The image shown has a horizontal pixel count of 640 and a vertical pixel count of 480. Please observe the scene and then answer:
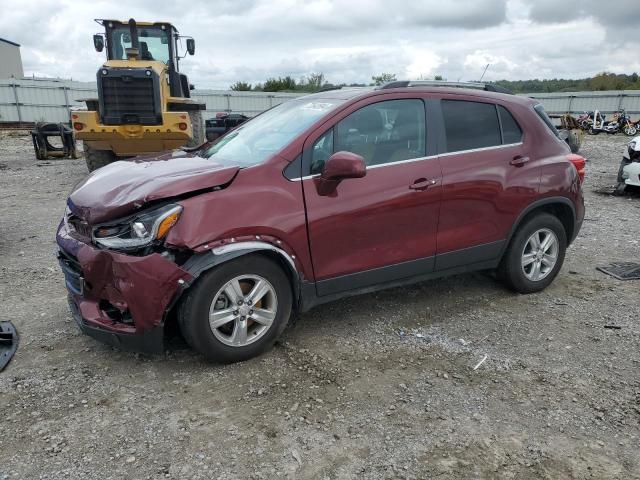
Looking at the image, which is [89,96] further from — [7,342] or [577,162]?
[577,162]

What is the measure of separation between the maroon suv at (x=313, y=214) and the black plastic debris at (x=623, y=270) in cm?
96

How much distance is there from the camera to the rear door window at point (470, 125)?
4.05m

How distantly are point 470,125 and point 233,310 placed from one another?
7.99 feet

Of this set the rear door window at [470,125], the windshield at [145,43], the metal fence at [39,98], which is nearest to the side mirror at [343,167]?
the rear door window at [470,125]

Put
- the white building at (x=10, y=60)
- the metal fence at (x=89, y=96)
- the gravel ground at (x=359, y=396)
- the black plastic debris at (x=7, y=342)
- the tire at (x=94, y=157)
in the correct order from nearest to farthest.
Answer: the gravel ground at (x=359, y=396) → the black plastic debris at (x=7, y=342) → the tire at (x=94, y=157) → the metal fence at (x=89, y=96) → the white building at (x=10, y=60)

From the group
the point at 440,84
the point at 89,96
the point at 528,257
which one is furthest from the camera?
the point at 89,96

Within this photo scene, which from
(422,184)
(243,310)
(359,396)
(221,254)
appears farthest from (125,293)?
(422,184)

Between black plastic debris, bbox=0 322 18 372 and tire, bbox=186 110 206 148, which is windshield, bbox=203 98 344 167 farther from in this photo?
tire, bbox=186 110 206 148

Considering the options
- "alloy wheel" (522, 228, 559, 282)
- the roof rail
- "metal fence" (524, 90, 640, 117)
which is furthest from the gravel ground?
"metal fence" (524, 90, 640, 117)

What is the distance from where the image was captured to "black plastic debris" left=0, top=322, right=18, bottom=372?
3400 millimetres

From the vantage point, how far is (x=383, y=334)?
3850 mm

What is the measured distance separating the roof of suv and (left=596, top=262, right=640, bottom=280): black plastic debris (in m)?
2.02

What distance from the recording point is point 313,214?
3.39 m

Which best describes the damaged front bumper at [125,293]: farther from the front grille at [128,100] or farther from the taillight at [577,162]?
the front grille at [128,100]
